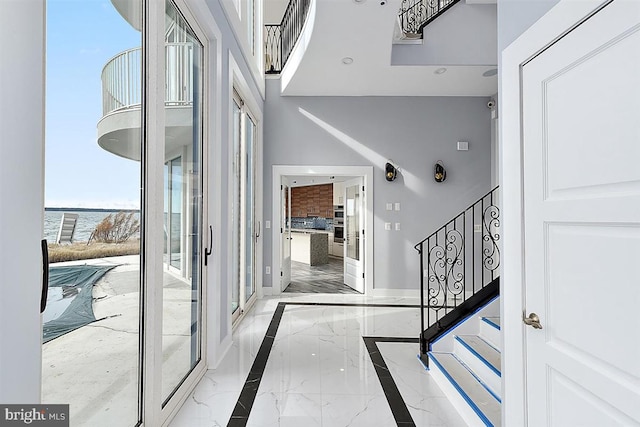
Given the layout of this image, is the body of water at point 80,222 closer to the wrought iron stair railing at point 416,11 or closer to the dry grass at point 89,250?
the dry grass at point 89,250

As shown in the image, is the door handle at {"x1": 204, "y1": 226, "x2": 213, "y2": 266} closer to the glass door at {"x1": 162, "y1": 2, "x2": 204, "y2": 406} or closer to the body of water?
the glass door at {"x1": 162, "y1": 2, "x2": 204, "y2": 406}

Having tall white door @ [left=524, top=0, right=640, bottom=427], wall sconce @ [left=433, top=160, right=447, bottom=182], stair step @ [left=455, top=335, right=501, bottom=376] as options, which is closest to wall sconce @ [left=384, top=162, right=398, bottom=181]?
wall sconce @ [left=433, top=160, right=447, bottom=182]

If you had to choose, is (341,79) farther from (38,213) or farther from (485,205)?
(38,213)

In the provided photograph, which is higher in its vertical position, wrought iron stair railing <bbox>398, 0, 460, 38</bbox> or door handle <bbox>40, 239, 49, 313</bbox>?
wrought iron stair railing <bbox>398, 0, 460, 38</bbox>

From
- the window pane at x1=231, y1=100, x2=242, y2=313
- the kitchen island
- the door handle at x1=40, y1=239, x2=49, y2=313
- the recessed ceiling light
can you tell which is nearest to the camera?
the door handle at x1=40, y1=239, x2=49, y2=313

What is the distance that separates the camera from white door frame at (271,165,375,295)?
5336 mm

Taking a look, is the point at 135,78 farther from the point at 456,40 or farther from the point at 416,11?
the point at 416,11

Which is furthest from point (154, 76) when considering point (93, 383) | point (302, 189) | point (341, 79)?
point (302, 189)

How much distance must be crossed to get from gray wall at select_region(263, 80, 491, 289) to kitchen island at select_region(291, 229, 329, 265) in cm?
321

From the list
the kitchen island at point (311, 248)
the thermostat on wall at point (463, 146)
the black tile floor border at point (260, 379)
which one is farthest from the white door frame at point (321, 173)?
the kitchen island at point (311, 248)

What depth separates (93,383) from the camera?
137 centimetres

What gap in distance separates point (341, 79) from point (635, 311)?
14.5ft

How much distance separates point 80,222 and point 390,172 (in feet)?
14.8

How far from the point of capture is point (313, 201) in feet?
38.5
